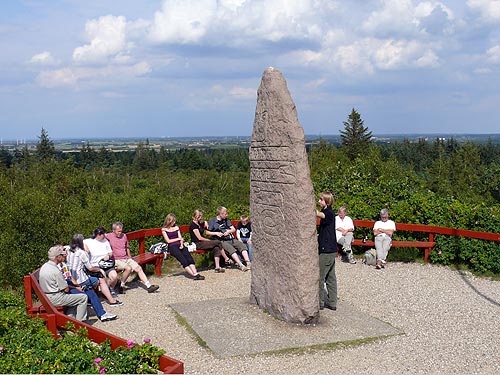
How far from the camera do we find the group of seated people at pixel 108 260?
696 centimetres

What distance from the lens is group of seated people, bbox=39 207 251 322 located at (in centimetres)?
696

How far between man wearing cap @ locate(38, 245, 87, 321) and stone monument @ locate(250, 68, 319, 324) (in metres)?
2.65

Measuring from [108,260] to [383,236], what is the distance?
18.9 ft

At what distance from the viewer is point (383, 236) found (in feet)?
35.2

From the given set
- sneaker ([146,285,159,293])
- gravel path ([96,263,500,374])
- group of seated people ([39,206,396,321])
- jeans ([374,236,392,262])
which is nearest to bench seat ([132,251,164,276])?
gravel path ([96,263,500,374])

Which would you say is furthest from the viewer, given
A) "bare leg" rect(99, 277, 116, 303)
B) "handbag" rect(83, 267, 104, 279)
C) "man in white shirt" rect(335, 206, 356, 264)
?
"man in white shirt" rect(335, 206, 356, 264)

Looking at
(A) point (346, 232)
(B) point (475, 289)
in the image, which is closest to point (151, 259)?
(A) point (346, 232)

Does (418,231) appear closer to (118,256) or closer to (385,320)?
(385,320)

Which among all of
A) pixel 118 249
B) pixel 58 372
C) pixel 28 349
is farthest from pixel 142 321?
pixel 58 372

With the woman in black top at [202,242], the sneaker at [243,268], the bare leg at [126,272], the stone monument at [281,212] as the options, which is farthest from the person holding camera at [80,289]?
the sneaker at [243,268]

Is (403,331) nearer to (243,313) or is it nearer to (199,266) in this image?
(243,313)

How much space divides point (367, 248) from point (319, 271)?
4890mm

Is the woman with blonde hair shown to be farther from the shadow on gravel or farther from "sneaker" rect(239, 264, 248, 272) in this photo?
the shadow on gravel

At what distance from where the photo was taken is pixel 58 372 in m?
4.26
